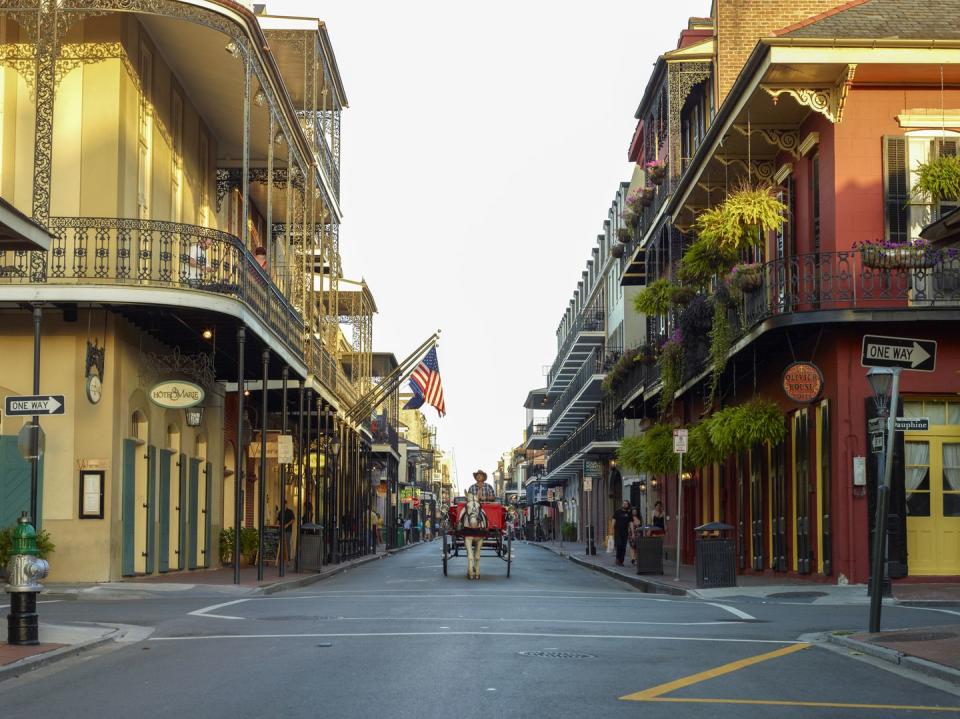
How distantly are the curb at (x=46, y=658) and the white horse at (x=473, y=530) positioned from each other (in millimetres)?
12635

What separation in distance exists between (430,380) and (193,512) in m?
15.1

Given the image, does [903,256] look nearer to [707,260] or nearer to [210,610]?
[707,260]

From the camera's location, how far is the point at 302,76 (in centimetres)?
3362

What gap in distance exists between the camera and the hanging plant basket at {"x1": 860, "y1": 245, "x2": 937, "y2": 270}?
20641 millimetres

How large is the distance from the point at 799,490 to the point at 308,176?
14.1m

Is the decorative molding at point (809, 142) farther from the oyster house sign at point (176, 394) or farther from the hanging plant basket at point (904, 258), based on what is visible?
the oyster house sign at point (176, 394)

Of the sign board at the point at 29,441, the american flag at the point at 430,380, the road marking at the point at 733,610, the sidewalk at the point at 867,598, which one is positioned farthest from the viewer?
the american flag at the point at 430,380

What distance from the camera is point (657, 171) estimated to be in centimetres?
3478

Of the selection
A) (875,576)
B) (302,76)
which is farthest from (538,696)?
(302,76)

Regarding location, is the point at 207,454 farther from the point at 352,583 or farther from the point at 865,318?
the point at 865,318

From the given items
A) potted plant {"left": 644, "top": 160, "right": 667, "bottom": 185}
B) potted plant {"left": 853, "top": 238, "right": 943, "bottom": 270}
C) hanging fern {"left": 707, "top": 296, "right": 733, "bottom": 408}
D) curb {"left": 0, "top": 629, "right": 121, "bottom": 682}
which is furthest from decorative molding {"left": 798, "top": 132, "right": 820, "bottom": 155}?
curb {"left": 0, "top": 629, "right": 121, "bottom": 682}

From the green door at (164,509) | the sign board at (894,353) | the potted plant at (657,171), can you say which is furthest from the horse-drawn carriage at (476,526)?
the sign board at (894,353)

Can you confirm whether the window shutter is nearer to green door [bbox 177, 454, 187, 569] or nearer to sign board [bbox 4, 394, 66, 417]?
sign board [bbox 4, 394, 66, 417]

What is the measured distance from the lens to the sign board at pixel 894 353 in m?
13.3
